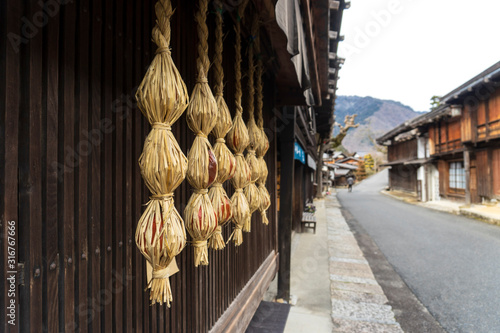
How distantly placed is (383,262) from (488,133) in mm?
11780

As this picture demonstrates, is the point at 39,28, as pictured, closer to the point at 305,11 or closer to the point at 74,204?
the point at 74,204

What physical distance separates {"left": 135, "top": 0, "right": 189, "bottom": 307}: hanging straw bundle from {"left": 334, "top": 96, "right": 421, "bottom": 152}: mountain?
138144 mm

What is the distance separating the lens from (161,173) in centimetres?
91

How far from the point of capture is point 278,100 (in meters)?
3.64

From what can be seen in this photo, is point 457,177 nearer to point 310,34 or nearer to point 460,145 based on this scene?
point 460,145

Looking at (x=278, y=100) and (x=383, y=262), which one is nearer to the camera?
(x=278, y=100)

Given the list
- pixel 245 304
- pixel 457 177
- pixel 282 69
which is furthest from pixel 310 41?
pixel 457 177

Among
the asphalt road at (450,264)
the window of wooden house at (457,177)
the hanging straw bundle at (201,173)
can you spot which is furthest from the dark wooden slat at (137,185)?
the window of wooden house at (457,177)

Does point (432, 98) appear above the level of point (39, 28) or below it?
above

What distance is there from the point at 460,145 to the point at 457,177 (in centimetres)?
232

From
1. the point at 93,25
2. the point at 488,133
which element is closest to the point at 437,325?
the point at 93,25

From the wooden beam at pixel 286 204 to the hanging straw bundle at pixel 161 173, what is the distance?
3.45 m

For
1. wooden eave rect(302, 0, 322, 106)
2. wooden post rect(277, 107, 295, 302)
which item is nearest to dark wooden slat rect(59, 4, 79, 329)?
wooden eave rect(302, 0, 322, 106)

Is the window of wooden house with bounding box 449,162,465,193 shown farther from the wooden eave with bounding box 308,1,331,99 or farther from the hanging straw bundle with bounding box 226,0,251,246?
the hanging straw bundle with bounding box 226,0,251,246
